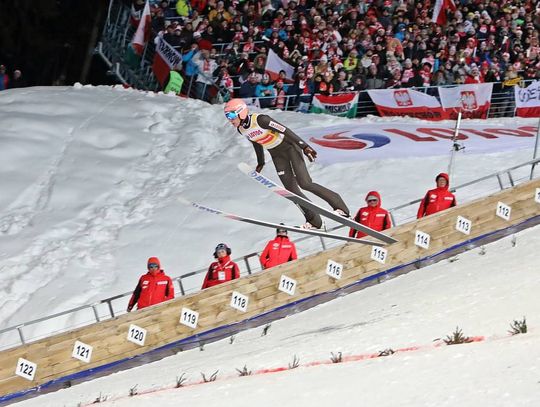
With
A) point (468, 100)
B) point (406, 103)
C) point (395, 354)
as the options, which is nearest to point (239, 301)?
point (395, 354)

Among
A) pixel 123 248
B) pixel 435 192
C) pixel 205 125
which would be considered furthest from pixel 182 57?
pixel 435 192

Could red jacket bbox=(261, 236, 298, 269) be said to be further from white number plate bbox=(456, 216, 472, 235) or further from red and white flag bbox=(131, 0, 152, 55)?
red and white flag bbox=(131, 0, 152, 55)

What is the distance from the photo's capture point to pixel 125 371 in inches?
494

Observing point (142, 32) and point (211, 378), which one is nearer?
point (211, 378)

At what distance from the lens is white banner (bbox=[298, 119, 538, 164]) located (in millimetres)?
19000

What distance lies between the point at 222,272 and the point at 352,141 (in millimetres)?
6458

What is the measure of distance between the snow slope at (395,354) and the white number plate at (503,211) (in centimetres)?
37

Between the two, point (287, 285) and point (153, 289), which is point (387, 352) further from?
point (153, 289)

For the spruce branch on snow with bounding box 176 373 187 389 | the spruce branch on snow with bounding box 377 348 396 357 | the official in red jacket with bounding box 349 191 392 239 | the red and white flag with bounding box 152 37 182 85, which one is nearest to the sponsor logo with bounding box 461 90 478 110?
the red and white flag with bounding box 152 37 182 85

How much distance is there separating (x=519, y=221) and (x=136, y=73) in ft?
36.3

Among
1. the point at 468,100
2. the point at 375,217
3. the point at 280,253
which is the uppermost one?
the point at 468,100

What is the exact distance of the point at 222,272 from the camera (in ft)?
44.7

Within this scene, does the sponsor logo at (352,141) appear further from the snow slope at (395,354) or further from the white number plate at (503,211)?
the snow slope at (395,354)

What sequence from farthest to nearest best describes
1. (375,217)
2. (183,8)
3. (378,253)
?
1. (183,8)
2. (375,217)
3. (378,253)
